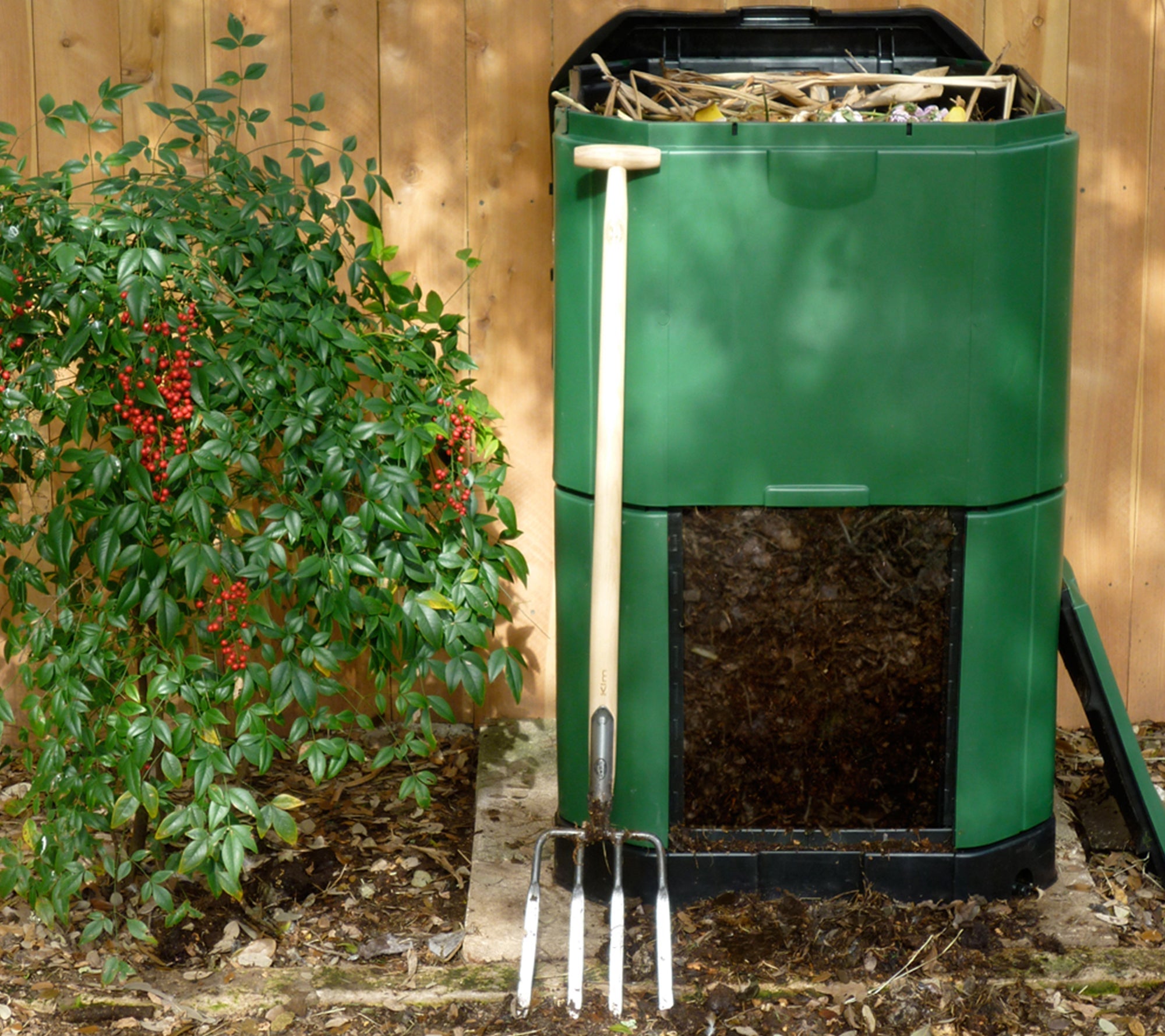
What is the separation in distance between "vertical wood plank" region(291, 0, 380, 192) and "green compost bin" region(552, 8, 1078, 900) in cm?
70

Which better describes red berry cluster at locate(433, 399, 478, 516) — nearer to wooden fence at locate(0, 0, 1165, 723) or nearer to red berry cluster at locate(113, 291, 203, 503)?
red berry cluster at locate(113, 291, 203, 503)

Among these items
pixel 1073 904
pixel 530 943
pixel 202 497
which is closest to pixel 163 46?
pixel 202 497

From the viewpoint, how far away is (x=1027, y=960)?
238 centimetres

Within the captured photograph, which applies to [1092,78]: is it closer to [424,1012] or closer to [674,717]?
[674,717]

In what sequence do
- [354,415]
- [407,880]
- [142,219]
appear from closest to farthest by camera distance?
1. [142,219]
2. [354,415]
3. [407,880]

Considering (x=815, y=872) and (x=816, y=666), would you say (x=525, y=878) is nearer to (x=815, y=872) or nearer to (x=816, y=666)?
(x=815, y=872)

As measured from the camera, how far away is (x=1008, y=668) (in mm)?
2443

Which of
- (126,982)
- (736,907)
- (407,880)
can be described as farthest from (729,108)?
(126,982)

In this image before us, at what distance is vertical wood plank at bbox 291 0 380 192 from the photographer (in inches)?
116

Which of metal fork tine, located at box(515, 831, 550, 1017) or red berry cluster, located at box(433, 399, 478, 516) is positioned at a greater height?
red berry cluster, located at box(433, 399, 478, 516)

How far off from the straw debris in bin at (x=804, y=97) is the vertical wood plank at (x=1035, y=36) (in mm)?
458

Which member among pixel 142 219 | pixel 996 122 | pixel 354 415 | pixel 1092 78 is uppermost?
pixel 1092 78

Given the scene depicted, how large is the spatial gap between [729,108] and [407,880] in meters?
1.55

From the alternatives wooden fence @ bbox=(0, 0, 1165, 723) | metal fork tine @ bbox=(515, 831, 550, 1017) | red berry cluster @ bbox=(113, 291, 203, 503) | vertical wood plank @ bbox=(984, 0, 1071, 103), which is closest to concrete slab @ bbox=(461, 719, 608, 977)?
metal fork tine @ bbox=(515, 831, 550, 1017)
